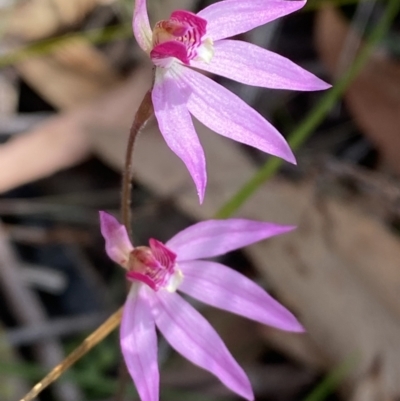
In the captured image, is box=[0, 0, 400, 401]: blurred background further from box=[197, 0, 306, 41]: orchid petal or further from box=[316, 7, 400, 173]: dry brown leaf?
box=[197, 0, 306, 41]: orchid petal

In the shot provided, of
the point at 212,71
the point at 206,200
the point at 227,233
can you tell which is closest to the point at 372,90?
the point at 206,200

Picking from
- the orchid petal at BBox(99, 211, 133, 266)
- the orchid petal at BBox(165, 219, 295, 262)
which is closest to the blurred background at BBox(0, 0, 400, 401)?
the orchid petal at BBox(165, 219, 295, 262)

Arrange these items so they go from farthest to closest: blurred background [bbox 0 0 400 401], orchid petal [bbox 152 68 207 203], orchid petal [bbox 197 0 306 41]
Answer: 1. blurred background [bbox 0 0 400 401]
2. orchid petal [bbox 197 0 306 41]
3. orchid petal [bbox 152 68 207 203]

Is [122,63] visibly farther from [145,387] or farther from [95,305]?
[145,387]

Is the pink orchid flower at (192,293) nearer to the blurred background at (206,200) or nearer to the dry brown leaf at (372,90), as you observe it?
the blurred background at (206,200)

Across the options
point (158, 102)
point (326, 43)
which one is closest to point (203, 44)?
point (158, 102)

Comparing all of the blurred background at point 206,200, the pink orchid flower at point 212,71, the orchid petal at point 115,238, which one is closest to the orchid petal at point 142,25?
the pink orchid flower at point 212,71

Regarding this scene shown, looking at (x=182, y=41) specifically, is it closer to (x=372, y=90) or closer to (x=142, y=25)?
(x=142, y=25)
